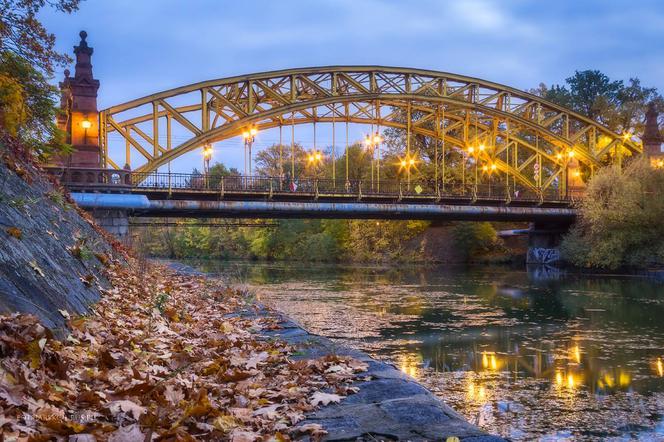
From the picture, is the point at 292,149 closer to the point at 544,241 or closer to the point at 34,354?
the point at 544,241

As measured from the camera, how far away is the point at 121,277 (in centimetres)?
970

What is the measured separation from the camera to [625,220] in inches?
1505

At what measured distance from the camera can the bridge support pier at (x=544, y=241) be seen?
4734 cm

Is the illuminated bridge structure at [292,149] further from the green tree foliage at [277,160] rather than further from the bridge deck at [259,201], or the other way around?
the green tree foliage at [277,160]

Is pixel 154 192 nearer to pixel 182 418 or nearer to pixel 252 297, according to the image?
pixel 252 297

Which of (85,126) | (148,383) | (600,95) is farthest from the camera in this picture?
(600,95)

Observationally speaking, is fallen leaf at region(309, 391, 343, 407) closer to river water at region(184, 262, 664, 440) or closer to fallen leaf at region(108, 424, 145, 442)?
fallen leaf at region(108, 424, 145, 442)

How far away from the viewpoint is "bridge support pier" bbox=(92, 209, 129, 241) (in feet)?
87.9

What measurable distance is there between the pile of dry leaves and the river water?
2927mm

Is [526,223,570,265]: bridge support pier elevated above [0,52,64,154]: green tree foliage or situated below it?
below

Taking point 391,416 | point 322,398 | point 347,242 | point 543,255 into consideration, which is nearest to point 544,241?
point 543,255

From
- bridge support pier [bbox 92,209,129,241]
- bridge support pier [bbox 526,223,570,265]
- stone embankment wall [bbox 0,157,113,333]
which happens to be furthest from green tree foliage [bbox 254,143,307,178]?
stone embankment wall [bbox 0,157,113,333]

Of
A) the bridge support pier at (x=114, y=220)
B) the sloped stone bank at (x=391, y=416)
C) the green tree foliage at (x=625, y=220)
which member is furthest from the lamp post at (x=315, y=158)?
the sloped stone bank at (x=391, y=416)

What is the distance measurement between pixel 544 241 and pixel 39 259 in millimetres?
47683
